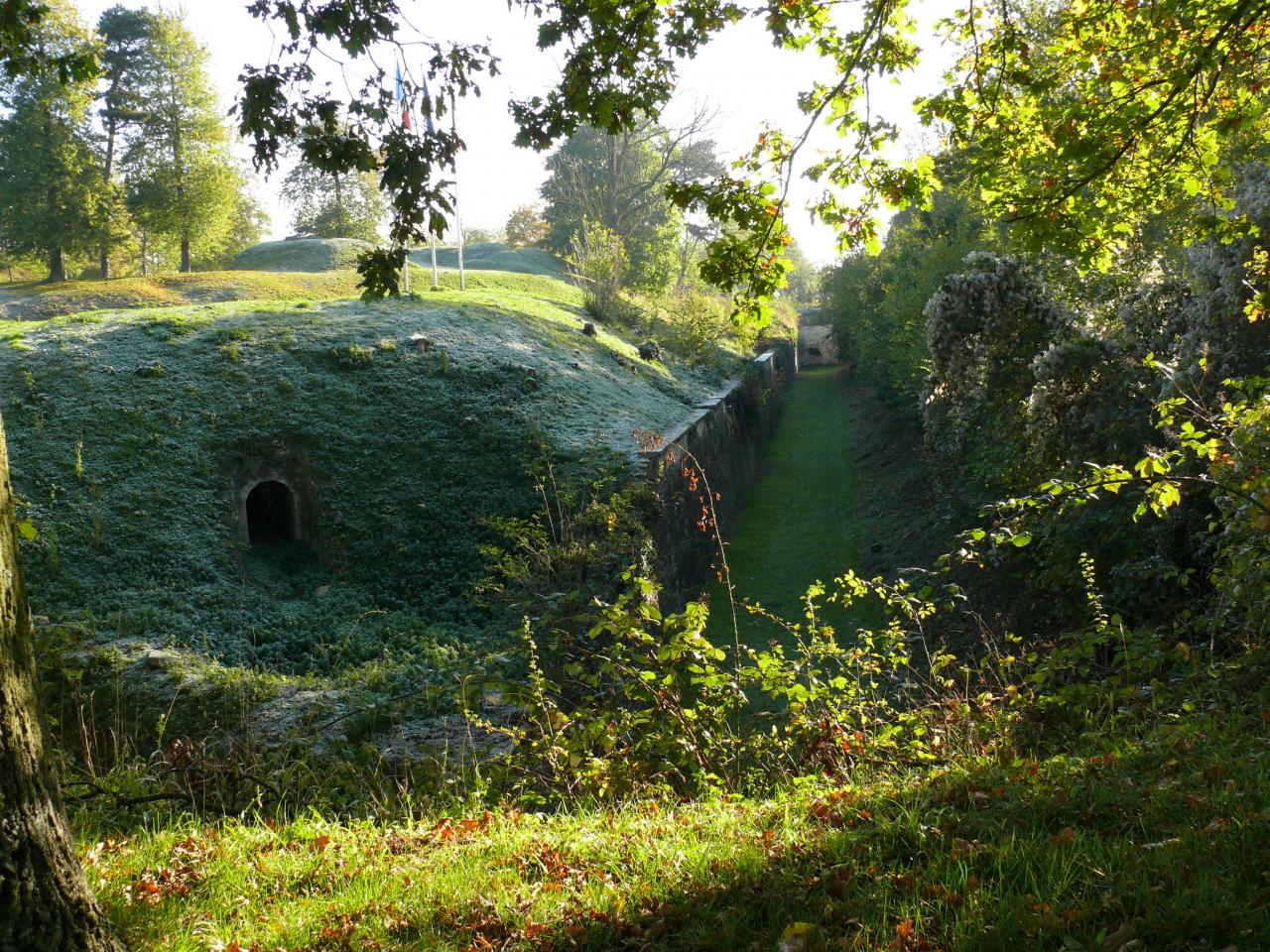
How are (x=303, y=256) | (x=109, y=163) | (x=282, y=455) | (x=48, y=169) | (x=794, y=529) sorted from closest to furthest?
(x=282, y=455), (x=794, y=529), (x=48, y=169), (x=109, y=163), (x=303, y=256)

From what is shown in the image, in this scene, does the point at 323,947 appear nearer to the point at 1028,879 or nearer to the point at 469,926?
the point at 469,926

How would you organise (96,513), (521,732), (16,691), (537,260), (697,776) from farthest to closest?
(537,260) < (96,513) < (521,732) < (697,776) < (16,691)

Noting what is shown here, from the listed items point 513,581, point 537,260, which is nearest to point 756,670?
point 513,581

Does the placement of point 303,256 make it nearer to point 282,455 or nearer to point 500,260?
point 500,260

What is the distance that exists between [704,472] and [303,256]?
81.0 ft

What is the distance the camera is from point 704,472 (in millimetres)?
14664

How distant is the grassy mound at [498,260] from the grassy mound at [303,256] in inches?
143

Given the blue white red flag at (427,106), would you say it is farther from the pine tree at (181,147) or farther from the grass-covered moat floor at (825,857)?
the pine tree at (181,147)

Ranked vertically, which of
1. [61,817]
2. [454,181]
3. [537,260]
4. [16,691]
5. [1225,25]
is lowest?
[61,817]

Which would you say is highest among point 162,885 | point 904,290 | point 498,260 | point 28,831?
point 498,260

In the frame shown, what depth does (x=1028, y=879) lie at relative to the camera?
293 centimetres

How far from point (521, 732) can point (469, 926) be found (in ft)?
5.88

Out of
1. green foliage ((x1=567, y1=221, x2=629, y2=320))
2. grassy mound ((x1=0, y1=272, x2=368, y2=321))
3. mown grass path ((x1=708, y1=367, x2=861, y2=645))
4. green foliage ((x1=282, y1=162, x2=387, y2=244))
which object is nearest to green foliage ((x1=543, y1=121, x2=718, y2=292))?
green foliage ((x1=282, y1=162, x2=387, y2=244))

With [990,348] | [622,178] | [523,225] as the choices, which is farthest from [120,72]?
[990,348]
